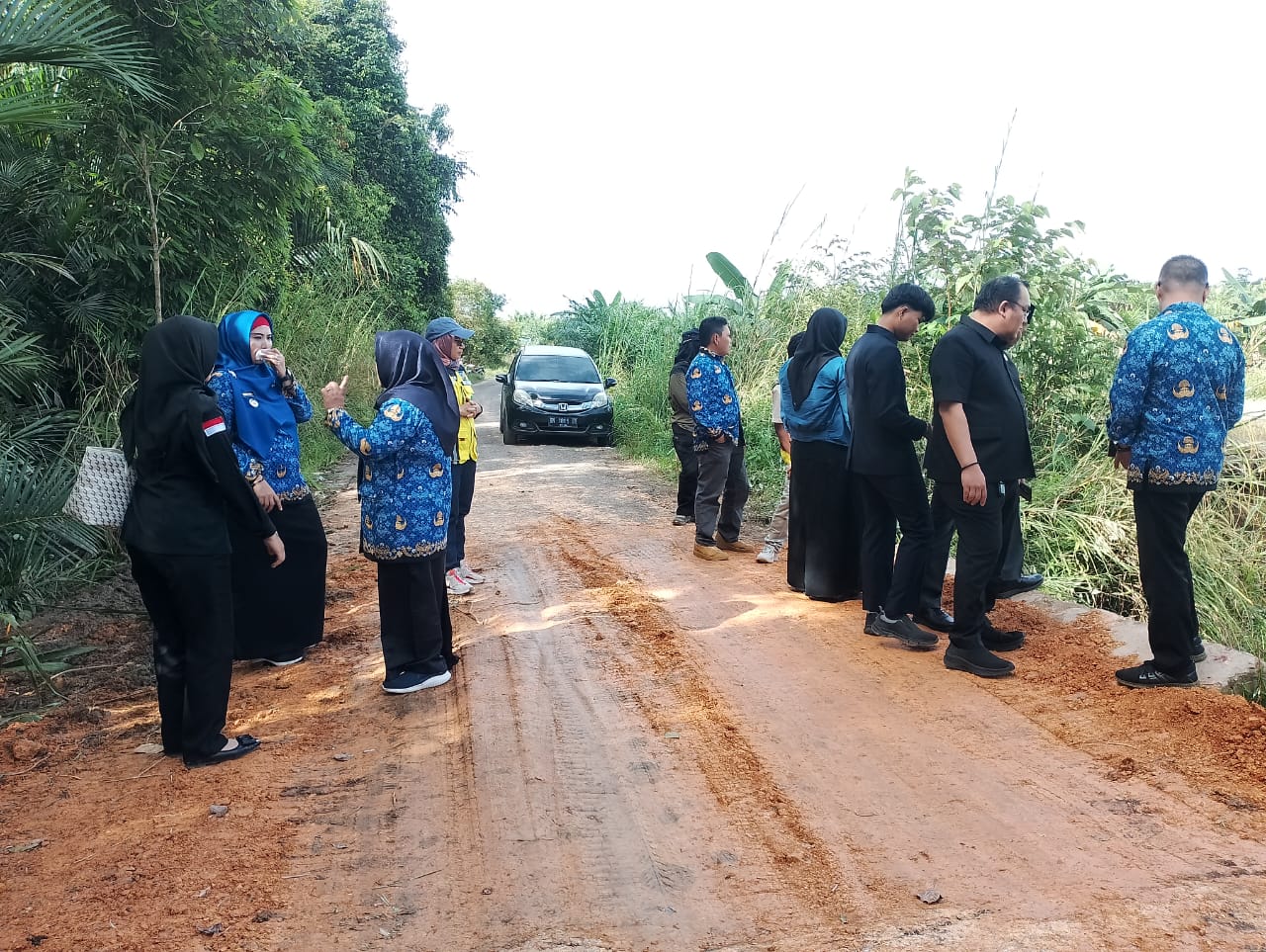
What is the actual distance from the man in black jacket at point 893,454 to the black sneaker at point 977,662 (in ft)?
1.03

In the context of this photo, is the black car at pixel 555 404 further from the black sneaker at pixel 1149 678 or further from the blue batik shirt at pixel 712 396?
the black sneaker at pixel 1149 678

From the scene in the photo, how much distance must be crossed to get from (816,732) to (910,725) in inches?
16.8

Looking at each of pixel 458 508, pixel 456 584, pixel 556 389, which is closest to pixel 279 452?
pixel 458 508

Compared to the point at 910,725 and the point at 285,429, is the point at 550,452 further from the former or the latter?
the point at 910,725

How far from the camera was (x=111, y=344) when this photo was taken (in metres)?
6.96

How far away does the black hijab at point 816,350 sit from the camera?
246 inches

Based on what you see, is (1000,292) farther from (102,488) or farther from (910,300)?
(102,488)

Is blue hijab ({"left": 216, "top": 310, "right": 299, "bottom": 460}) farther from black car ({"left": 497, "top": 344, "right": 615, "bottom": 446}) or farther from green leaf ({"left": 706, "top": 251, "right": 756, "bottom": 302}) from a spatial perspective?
green leaf ({"left": 706, "top": 251, "right": 756, "bottom": 302})

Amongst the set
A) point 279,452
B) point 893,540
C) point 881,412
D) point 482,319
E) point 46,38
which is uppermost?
point 482,319

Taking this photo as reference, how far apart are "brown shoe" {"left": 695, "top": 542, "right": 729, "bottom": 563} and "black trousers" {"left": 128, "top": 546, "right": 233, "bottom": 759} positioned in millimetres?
A: 4089

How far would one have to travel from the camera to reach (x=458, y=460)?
6.38m

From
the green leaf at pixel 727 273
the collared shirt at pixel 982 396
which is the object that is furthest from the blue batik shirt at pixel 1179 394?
the green leaf at pixel 727 273

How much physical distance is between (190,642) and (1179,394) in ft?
14.7

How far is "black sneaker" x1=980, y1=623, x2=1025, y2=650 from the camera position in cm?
519
